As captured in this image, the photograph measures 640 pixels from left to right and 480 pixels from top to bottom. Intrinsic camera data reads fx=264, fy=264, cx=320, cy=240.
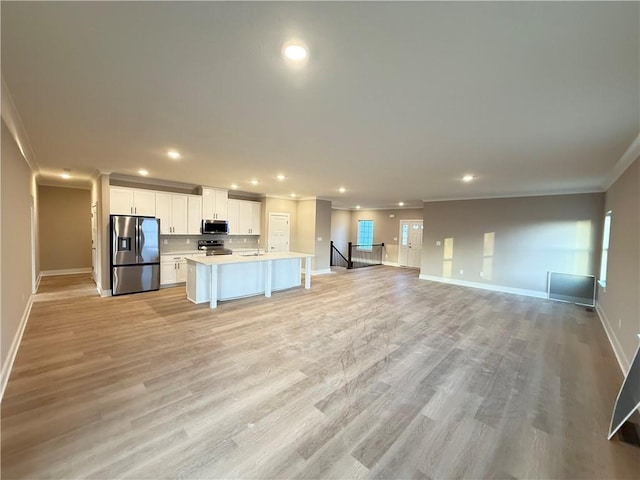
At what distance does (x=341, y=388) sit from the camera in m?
2.59

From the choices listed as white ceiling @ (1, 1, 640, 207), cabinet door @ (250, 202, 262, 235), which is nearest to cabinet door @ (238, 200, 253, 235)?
cabinet door @ (250, 202, 262, 235)

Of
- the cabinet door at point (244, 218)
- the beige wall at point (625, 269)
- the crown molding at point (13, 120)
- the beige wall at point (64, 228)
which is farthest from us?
the cabinet door at point (244, 218)

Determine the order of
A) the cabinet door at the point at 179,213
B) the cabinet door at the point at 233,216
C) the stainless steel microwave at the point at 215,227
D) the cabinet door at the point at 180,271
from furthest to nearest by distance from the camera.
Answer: the cabinet door at the point at 233,216
the stainless steel microwave at the point at 215,227
the cabinet door at the point at 180,271
the cabinet door at the point at 179,213

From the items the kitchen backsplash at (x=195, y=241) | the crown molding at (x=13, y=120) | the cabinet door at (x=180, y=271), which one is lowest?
the cabinet door at (x=180, y=271)

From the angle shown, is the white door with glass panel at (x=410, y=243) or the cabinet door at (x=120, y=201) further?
the white door with glass panel at (x=410, y=243)

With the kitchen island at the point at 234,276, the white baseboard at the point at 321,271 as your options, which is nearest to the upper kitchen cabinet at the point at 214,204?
the kitchen island at the point at 234,276

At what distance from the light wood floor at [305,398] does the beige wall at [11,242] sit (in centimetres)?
35

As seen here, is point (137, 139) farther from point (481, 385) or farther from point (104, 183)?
point (481, 385)

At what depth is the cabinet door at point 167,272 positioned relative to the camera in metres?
6.48

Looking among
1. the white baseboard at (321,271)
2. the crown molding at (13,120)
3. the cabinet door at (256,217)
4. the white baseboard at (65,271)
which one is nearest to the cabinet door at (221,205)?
the cabinet door at (256,217)

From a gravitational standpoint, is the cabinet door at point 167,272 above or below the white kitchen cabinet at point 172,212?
below

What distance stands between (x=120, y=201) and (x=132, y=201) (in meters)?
0.22

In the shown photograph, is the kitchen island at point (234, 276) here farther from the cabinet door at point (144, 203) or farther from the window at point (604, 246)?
the window at point (604, 246)

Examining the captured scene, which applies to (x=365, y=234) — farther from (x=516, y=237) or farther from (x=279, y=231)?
(x=516, y=237)
